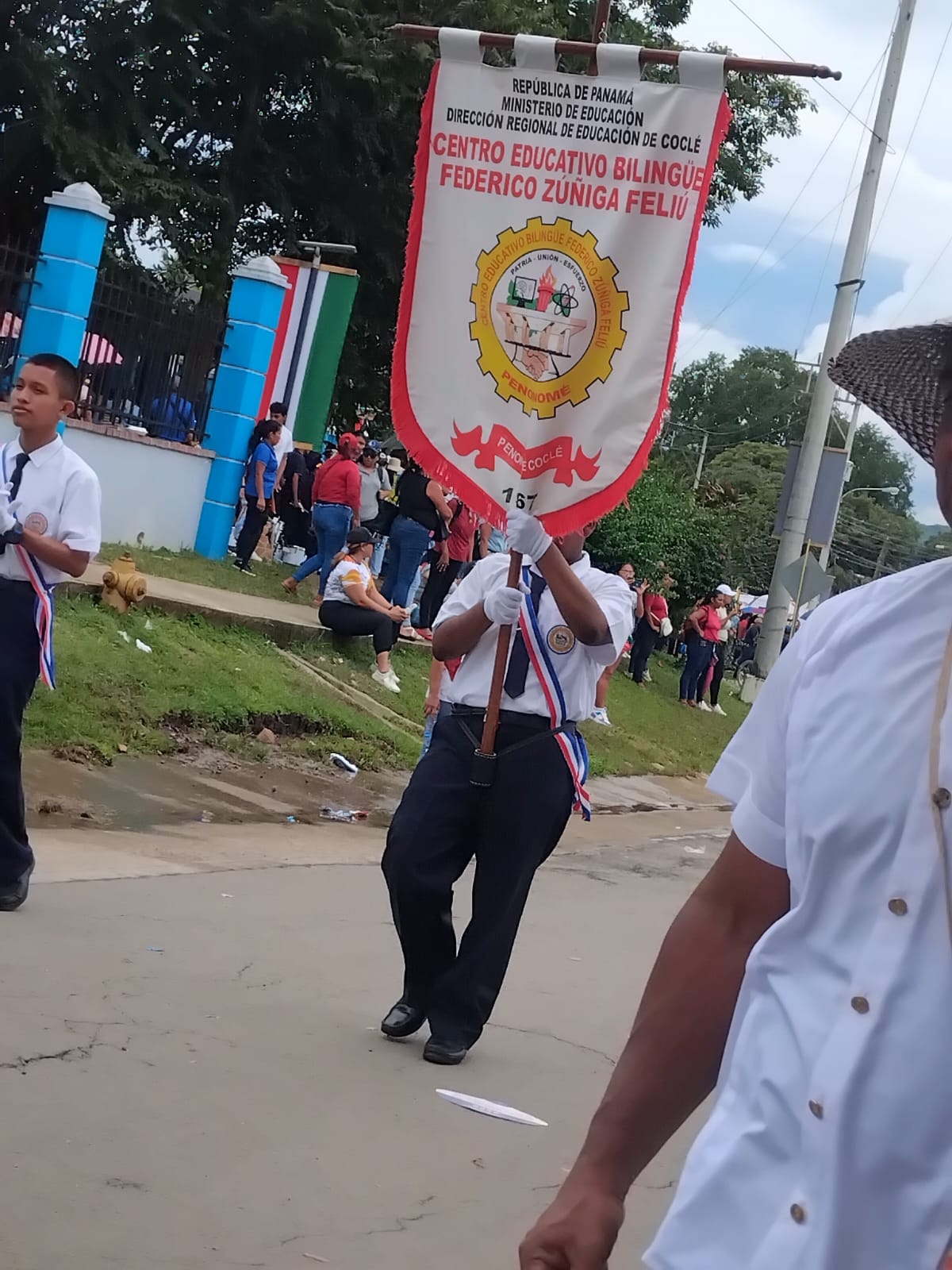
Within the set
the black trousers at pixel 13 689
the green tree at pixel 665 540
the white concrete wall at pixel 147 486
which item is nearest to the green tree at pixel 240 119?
the green tree at pixel 665 540

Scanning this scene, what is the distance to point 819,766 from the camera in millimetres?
1796

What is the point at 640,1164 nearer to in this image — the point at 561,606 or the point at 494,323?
the point at 561,606

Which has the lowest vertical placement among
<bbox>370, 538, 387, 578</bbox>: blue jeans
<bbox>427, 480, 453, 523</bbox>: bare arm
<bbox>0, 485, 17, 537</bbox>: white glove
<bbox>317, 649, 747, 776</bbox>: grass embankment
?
<bbox>317, 649, 747, 776</bbox>: grass embankment

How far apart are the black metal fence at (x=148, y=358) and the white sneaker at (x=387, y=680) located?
11.7ft

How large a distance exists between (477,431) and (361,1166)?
97.5 inches

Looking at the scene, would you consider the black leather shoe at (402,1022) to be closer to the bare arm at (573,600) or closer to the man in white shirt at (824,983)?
the bare arm at (573,600)

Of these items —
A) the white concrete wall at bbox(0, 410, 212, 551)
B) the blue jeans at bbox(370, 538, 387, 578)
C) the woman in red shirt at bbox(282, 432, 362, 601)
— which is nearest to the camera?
the white concrete wall at bbox(0, 410, 212, 551)

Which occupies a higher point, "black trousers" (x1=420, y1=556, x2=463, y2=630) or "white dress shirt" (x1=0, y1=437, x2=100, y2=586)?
"white dress shirt" (x1=0, y1=437, x2=100, y2=586)

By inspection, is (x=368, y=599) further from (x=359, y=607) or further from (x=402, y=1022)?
(x=402, y=1022)

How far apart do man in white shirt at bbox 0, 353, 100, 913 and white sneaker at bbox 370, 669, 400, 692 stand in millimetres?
7332

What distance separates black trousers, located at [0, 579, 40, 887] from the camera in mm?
6086

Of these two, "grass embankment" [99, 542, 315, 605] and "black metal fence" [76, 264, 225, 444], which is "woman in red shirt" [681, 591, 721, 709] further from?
"black metal fence" [76, 264, 225, 444]

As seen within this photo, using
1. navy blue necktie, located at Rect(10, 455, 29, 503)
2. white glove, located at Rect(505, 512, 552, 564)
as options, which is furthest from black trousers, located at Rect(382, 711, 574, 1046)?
navy blue necktie, located at Rect(10, 455, 29, 503)

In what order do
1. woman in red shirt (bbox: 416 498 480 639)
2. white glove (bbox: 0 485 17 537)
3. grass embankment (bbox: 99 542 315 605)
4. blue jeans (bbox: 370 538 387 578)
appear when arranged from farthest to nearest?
blue jeans (bbox: 370 538 387 578)
woman in red shirt (bbox: 416 498 480 639)
grass embankment (bbox: 99 542 315 605)
white glove (bbox: 0 485 17 537)
